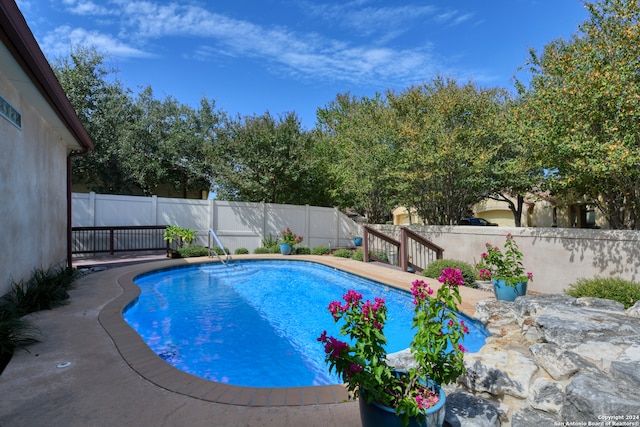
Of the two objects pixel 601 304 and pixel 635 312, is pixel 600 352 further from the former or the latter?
pixel 601 304

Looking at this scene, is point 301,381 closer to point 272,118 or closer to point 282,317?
point 282,317

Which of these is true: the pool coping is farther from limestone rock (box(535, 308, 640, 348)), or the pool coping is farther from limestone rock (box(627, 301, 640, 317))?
limestone rock (box(627, 301, 640, 317))

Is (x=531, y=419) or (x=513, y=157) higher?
(x=513, y=157)

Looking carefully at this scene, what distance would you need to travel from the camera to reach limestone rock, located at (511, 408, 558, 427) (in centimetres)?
241

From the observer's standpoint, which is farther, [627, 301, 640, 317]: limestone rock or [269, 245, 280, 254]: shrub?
[269, 245, 280, 254]: shrub

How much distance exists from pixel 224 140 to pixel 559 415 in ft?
49.3

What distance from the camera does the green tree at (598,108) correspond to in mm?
5520

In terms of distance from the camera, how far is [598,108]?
5.87 metres

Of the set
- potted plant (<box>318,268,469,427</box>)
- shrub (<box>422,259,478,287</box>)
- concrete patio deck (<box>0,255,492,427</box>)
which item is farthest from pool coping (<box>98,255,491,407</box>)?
shrub (<box>422,259,478,287</box>)

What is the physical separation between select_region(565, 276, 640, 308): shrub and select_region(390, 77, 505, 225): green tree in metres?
4.78

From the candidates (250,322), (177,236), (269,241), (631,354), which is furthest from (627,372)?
(269,241)

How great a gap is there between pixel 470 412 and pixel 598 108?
19.9 ft

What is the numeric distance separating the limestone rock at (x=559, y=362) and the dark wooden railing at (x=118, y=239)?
12.0m

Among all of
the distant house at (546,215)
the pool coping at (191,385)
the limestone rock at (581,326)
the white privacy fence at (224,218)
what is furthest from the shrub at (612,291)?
the white privacy fence at (224,218)
